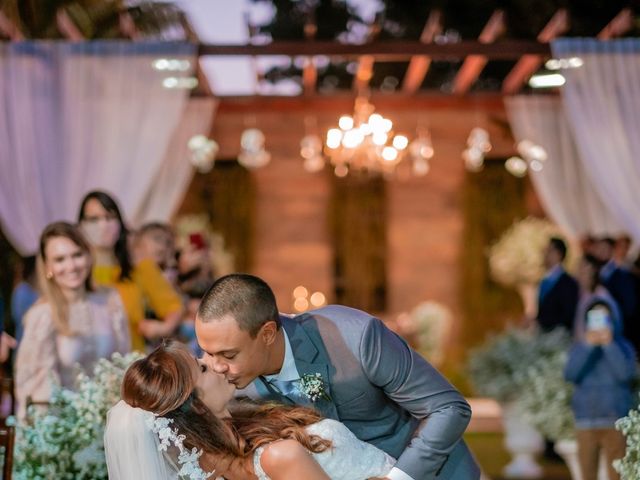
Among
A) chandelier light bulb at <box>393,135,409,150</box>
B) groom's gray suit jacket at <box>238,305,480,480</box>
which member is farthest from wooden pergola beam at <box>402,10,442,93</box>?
groom's gray suit jacket at <box>238,305,480,480</box>

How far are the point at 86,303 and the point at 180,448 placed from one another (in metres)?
2.19

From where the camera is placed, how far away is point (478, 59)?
33.0ft

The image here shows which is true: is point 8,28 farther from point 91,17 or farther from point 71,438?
point 71,438

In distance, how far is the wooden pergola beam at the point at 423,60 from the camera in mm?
8773

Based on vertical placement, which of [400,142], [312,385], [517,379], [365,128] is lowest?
[517,379]

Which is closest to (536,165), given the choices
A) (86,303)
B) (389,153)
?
(389,153)

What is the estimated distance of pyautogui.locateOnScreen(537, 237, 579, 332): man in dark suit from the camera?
8.66 metres

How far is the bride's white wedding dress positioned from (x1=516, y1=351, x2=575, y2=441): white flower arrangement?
14.7 ft

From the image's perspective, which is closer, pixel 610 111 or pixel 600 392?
pixel 600 392

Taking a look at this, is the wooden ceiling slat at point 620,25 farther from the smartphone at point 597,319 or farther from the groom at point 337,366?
the groom at point 337,366

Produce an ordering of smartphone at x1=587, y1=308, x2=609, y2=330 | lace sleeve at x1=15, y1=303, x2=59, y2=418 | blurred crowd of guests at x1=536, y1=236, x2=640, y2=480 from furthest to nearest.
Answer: blurred crowd of guests at x1=536, y1=236, x2=640, y2=480, smartphone at x1=587, y1=308, x2=609, y2=330, lace sleeve at x1=15, y1=303, x2=59, y2=418

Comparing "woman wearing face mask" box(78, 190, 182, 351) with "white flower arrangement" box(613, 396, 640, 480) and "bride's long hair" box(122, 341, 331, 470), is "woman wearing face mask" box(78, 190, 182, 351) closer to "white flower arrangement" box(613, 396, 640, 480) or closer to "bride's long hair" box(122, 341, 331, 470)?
"bride's long hair" box(122, 341, 331, 470)

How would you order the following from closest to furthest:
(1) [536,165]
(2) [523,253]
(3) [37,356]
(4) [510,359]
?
(3) [37,356] < (4) [510,359] < (1) [536,165] < (2) [523,253]

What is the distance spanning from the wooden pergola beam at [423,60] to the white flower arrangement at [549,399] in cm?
234
